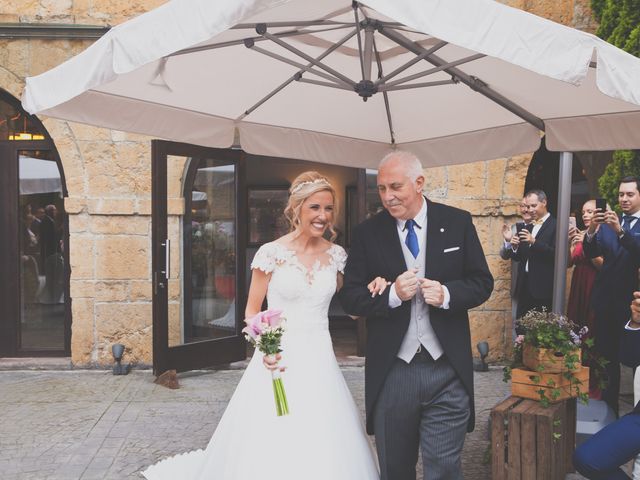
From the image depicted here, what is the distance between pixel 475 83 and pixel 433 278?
4.59ft

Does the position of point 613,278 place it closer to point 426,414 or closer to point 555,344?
point 555,344

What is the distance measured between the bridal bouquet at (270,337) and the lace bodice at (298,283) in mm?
534

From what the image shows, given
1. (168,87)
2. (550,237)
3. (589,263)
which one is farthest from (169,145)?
(589,263)

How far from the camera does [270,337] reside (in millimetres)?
3119

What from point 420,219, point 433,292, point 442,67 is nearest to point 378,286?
point 433,292

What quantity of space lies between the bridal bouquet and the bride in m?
0.32

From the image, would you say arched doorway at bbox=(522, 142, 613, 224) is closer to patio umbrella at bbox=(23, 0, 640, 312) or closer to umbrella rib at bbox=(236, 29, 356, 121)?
patio umbrella at bbox=(23, 0, 640, 312)

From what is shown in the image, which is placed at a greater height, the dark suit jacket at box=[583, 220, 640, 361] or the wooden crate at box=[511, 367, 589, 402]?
the dark suit jacket at box=[583, 220, 640, 361]

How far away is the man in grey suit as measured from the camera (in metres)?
3.02

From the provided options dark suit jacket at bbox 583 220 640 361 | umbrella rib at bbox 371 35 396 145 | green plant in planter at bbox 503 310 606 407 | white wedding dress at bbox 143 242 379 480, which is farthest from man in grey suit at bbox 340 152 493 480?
dark suit jacket at bbox 583 220 640 361

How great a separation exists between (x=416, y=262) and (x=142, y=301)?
16.6 feet

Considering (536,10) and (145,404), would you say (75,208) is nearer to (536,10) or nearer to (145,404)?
(145,404)

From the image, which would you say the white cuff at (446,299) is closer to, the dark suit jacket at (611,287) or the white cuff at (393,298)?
the white cuff at (393,298)

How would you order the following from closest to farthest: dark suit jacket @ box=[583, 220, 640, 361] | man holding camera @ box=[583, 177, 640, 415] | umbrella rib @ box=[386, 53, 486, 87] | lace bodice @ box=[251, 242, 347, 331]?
umbrella rib @ box=[386, 53, 486, 87]
lace bodice @ box=[251, 242, 347, 331]
man holding camera @ box=[583, 177, 640, 415]
dark suit jacket @ box=[583, 220, 640, 361]
